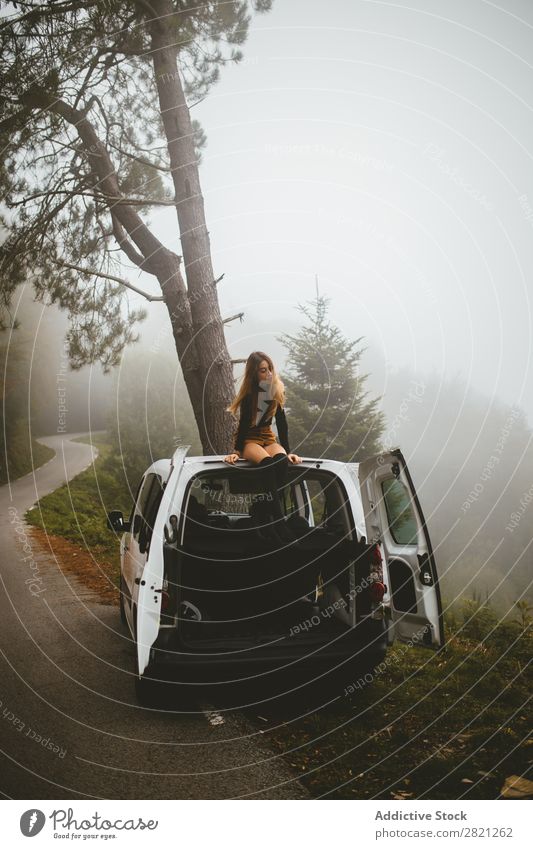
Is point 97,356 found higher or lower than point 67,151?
lower

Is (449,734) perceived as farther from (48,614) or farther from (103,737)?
(48,614)

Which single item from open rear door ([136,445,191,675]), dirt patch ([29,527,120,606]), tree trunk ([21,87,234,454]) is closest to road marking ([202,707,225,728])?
open rear door ([136,445,191,675])

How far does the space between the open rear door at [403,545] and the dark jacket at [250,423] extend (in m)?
0.84

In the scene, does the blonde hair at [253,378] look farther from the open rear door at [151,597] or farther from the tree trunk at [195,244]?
the tree trunk at [195,244]

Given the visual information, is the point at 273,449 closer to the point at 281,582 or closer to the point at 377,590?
the point at 281,582

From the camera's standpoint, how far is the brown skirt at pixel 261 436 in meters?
4.59

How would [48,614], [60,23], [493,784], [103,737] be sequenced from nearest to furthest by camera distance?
[493,784] < [103,737] < [48,614] < [60,23]

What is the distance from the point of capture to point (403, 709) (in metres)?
3.85

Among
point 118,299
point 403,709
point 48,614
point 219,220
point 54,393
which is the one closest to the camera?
point 403,709

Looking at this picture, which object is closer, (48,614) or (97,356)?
(48,614)

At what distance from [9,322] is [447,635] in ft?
21.7

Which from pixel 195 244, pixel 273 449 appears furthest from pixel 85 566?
pixel 273 449

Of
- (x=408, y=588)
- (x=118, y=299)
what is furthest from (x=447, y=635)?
(x=118, y=299)

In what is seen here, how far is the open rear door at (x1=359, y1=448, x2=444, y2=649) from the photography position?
12.6 ft
